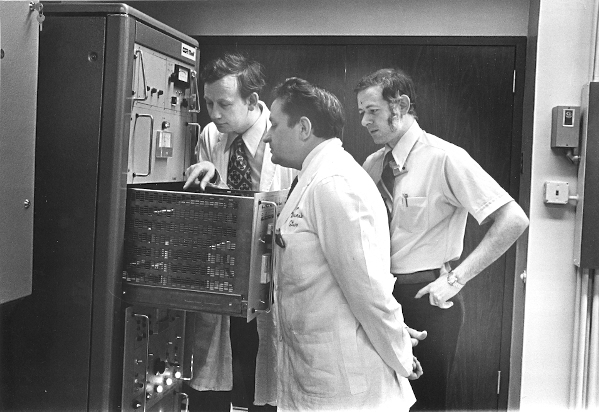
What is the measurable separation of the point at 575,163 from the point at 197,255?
58.3 inches

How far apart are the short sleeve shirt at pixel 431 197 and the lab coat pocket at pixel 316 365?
465 mm

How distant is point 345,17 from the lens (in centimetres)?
235

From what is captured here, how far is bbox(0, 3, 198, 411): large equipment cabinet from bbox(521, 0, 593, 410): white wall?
1421 millimetres

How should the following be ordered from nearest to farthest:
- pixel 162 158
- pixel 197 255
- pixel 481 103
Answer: pixel 197 255
pixel 162 158
pixel 481 103

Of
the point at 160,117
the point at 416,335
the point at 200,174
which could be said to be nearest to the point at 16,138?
the point at 160,117

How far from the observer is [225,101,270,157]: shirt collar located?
2.38 m

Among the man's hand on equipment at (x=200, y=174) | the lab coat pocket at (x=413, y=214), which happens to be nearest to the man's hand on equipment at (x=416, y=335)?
the lab coat pocket at (x=413, y=214)

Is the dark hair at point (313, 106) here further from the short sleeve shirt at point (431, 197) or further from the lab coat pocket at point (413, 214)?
the lab coat pocket at point (413, 214)

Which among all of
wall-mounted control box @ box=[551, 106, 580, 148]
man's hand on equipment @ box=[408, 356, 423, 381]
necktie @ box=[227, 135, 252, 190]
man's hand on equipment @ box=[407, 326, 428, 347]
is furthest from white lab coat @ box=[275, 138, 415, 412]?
wall-mounted control box @ box=[551, 106, 580, 148]

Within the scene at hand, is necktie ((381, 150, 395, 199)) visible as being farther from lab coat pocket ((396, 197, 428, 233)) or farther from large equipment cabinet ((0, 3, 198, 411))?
large equipment cabinet ((0, 3, 198, 411))

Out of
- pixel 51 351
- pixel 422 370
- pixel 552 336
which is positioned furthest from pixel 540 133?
pixel 51 351

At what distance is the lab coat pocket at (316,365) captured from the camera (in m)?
2.03

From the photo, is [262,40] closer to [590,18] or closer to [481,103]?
[481,103]

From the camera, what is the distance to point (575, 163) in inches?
93.6
